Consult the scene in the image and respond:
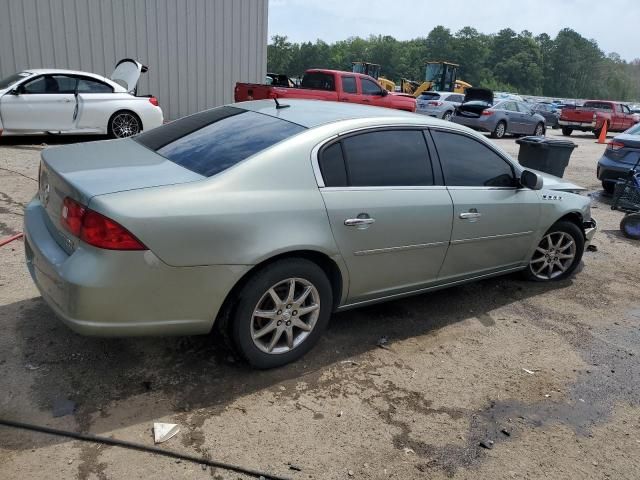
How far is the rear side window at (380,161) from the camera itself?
332 cm

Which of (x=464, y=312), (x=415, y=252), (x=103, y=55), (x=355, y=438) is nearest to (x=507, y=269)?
(x=464, y=312)

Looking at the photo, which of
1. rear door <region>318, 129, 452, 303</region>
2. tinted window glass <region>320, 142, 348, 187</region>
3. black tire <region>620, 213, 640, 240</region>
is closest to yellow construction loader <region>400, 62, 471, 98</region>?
black tire <region>620, 213, 640, 240</region>

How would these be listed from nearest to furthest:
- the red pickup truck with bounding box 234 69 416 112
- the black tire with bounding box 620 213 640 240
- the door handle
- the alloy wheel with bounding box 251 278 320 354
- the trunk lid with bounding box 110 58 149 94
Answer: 1. the alloy wheel with bounding box 251 278 320 354
2. the door handle
3. the black tire with bounding box 620 213 640 240
4. the trunk lid with bounding box 110 58 149 94
5. the red pickup truck with bounding box 234 69 416 112

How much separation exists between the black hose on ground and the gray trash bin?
6.80 m

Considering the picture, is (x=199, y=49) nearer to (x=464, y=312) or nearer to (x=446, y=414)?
(x=464, y=312)

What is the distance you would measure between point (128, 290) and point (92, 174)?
2.34 feet

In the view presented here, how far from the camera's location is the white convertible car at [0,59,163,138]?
9.66m

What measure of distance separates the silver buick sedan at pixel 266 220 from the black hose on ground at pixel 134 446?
497 millimetres

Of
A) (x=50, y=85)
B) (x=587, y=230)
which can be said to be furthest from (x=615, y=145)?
(x=50, y=85)

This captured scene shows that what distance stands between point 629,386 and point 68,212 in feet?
11.6

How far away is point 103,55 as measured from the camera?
44.9 feet

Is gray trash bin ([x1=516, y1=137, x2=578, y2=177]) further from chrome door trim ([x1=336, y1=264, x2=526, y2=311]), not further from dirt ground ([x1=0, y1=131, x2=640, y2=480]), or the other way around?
dirt ground ([x1=0, y1=131, x2=640, y2=480])

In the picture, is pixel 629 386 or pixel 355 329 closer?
pixel 629 386

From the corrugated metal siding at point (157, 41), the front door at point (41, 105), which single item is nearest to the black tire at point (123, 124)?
the front door at point (41, 105)
